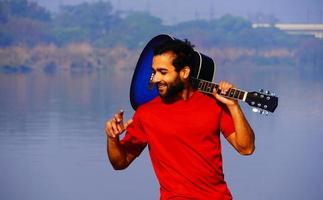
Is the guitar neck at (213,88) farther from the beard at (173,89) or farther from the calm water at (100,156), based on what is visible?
the calm water at (100,156)

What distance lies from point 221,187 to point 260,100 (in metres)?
0.23

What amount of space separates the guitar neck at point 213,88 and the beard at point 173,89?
5 cm

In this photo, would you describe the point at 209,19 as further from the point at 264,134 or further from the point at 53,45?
the point at 264,134

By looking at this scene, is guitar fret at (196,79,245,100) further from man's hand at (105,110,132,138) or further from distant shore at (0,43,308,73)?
distant shore at (0,43,308,73)

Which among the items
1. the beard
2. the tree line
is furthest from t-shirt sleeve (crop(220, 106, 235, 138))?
Answer: the tree line

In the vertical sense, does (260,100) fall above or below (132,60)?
above

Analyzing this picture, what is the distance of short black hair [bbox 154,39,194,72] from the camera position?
251 cm

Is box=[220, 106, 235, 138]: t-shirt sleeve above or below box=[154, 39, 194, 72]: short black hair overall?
below

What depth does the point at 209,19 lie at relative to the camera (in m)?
19.5

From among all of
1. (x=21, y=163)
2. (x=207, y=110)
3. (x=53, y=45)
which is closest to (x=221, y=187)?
(x=207, y=110)

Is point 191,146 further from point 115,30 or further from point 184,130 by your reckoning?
point 115,30

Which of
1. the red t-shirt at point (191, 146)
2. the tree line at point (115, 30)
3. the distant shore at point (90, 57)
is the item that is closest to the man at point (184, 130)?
the red t-shirt at point (191, 146)

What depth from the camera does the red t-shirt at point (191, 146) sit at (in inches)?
96.2

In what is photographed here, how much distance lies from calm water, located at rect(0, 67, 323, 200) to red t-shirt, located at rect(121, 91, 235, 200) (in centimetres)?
237
